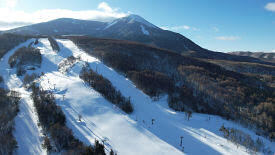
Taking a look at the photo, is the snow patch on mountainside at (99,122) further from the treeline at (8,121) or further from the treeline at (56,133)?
the treeline at (8,121)

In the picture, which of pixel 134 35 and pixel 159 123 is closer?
pixel 159 123

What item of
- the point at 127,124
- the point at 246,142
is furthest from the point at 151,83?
the point at 246,142

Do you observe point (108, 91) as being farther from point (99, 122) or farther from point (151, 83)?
point (151, 83)

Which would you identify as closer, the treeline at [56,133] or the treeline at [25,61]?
the treeline at [56,133]

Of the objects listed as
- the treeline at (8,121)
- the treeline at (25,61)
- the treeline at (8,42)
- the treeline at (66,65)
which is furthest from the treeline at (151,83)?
the treeline at (8,42)

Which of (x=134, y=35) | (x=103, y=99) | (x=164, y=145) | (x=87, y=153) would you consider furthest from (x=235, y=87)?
(x=134, y=35)

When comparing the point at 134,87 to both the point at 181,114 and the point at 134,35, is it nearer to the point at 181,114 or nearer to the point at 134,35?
the point at 181,114

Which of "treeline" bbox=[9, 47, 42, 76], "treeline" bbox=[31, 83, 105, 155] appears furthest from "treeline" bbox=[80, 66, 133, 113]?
"treeline" bbox=[9, 47, 42, 76]
